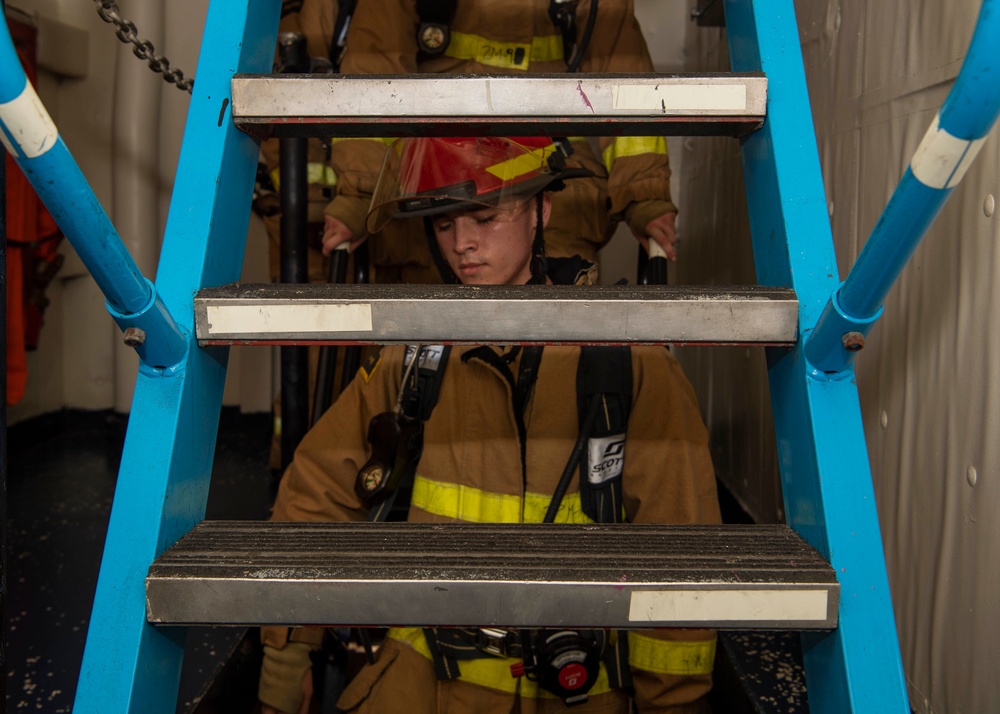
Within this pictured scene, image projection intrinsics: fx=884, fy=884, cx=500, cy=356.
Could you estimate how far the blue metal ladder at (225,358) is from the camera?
2.61 ft

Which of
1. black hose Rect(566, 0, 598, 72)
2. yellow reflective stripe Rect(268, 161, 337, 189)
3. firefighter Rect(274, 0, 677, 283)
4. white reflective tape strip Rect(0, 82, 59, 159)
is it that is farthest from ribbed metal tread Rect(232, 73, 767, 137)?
yellow reflective stripe Rect(268, 161, 337, 189)

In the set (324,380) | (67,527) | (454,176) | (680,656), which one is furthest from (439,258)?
(67,527)

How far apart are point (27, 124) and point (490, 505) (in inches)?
47.4

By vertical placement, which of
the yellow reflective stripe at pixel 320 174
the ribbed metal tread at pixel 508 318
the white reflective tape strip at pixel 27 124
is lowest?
the ribbed metal tread at pixel 508 318

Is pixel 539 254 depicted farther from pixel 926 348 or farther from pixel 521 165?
pixel 926 348

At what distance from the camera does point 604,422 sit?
5.62ft

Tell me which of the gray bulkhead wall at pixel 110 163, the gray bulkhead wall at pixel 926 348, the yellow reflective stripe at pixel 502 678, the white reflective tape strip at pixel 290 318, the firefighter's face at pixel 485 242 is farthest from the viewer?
the gray bulkhead wall at pixel 110 163

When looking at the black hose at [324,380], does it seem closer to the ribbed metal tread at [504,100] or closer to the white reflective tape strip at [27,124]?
the ribbed metal tread at [504,100]

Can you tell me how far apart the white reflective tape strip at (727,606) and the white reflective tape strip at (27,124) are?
0.64 metres

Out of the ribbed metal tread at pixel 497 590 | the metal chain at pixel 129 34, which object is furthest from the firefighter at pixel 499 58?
the ribbed metal tread at pixel 497 590

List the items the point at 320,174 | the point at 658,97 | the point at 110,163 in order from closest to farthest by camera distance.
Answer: the point at 658,97, the point at 320,174, the point at 110,163

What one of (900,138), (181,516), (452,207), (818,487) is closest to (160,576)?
A: (181,516)

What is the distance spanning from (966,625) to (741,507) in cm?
148

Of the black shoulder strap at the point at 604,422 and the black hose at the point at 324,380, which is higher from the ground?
the black hose at the point at 324,380
